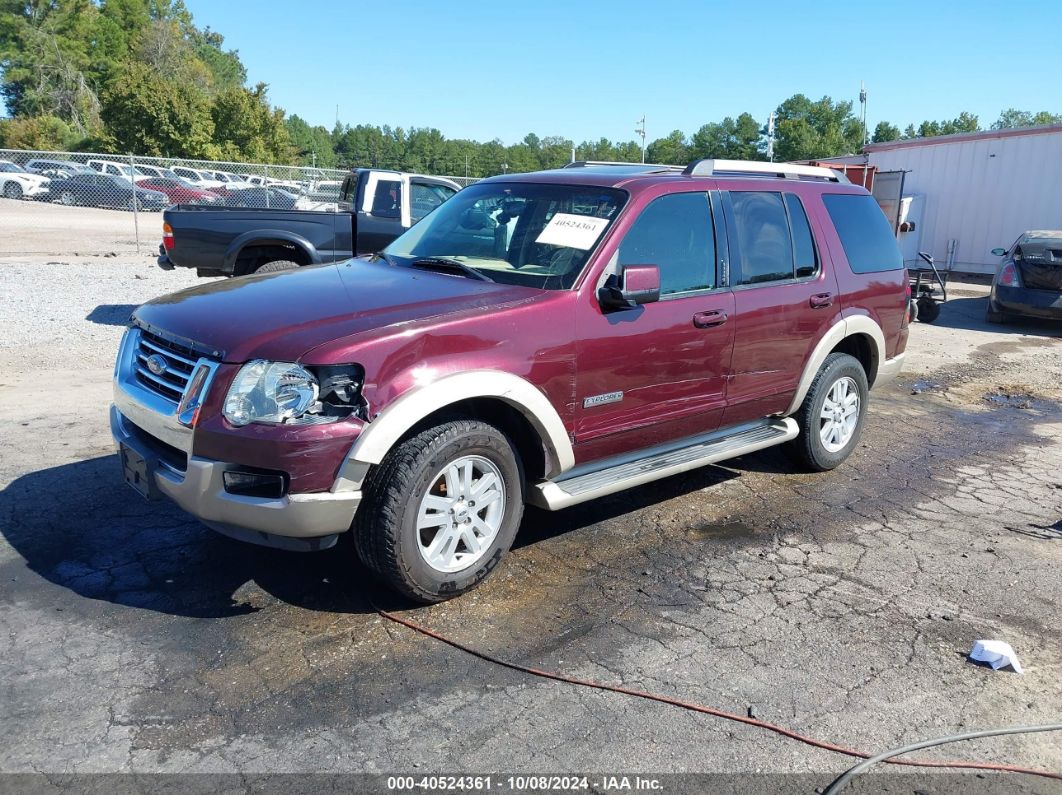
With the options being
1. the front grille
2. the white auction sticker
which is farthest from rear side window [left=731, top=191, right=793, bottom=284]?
the front grille

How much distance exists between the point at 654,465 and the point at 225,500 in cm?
224

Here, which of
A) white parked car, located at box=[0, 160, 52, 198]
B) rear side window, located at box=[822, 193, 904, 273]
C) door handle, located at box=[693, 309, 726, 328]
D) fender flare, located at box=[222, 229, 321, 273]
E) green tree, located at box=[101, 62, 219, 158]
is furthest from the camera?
green tree, located at box=[101, 62, 219, 158]

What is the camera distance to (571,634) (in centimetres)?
372

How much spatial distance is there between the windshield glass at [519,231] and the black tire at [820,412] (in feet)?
6.87

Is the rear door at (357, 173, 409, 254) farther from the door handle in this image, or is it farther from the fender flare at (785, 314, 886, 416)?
the door handle

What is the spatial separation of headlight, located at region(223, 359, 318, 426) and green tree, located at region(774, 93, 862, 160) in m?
89.1

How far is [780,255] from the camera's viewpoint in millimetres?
5355

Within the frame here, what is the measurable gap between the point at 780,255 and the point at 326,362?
318cm

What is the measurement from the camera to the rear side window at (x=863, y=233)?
5.88 metres

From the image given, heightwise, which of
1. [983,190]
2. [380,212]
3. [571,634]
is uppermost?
[983,190]

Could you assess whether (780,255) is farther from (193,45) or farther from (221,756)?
(193,45)

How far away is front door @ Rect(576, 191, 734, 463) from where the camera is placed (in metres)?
4.27

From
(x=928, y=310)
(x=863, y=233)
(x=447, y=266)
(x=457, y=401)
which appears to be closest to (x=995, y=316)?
(x=928, y=310)

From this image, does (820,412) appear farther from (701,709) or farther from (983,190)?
(983,190)
